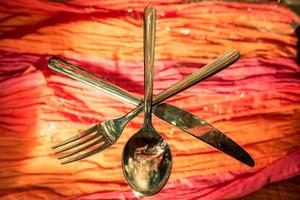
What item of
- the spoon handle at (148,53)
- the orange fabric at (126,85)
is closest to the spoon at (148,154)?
the spoon handle at (148,53)

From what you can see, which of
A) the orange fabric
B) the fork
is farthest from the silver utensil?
the orange fabric

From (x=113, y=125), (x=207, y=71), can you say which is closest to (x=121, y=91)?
(x=113, y=125)

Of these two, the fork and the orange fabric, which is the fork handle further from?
the orange fabric

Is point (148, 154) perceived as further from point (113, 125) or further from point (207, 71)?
point (207, 71)

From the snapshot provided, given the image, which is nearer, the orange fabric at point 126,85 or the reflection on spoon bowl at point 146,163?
the reflection on spoon bowl at point 146,163

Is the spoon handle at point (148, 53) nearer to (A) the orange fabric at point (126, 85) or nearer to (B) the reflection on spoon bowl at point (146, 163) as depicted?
(B) the reflection on spoon bowl at point (146, 163)

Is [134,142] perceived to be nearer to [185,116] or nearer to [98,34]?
[185,116]
